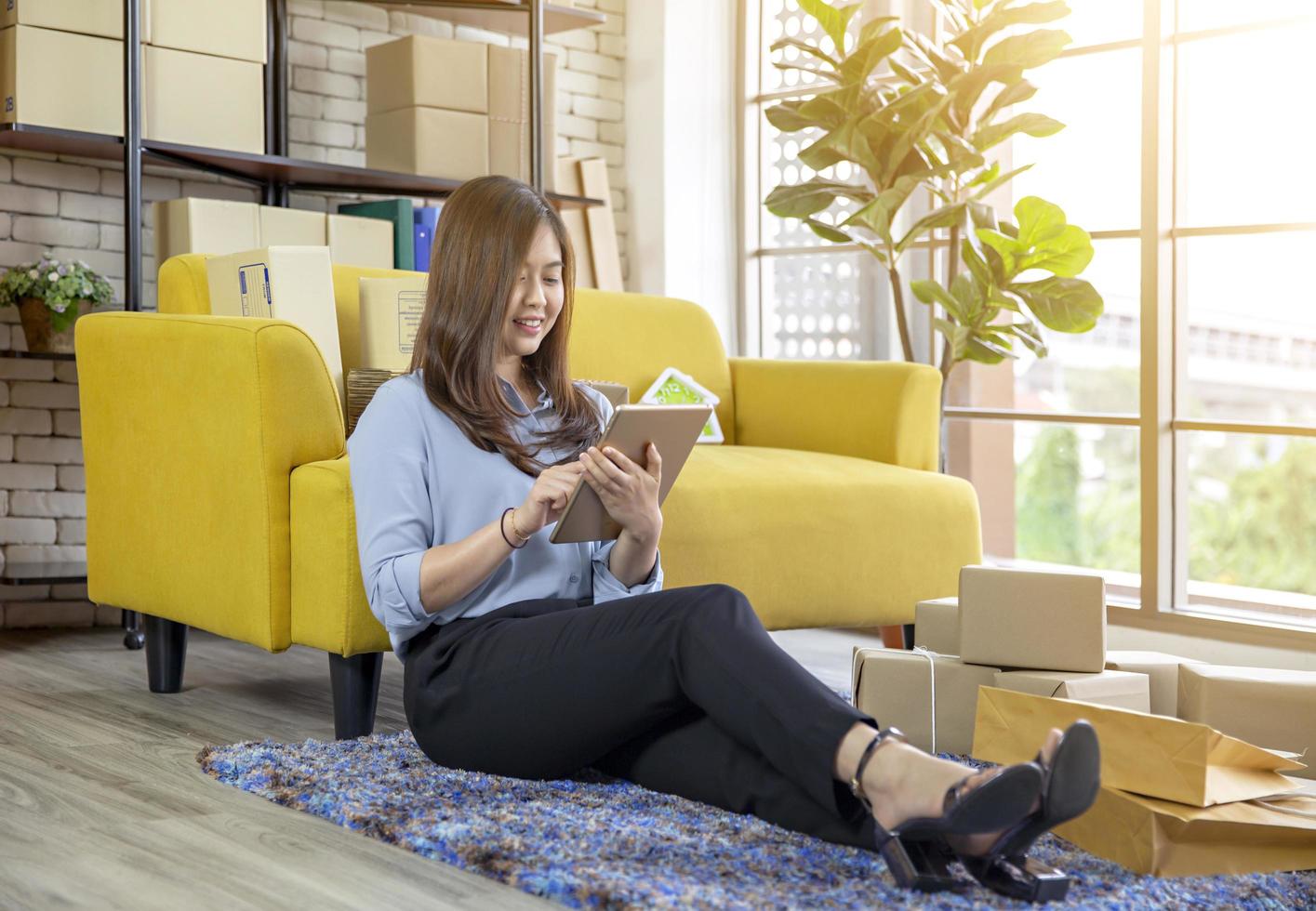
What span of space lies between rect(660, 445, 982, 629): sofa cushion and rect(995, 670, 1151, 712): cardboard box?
0.70 meters

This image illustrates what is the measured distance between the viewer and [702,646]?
5.57 feet

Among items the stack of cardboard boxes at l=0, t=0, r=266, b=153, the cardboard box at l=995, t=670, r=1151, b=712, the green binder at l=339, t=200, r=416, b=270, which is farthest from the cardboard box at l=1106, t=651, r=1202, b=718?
the stack of cardboard boxes at l=0, t=0, r=266, b=153

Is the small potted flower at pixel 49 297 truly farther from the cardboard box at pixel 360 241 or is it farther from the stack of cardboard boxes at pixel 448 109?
the stack of cardboard boxes at pixel 448 109

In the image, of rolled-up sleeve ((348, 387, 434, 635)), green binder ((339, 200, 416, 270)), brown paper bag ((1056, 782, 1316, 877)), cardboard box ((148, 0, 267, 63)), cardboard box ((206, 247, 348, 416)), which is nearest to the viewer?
brown paper bag ((1056, 782, 1316, 877))

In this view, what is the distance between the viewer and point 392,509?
1949 mm

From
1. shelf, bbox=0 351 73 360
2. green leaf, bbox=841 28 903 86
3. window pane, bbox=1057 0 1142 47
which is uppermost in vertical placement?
window pane, bbox=1057 0 1142 47

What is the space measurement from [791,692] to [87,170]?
2866 millimetres

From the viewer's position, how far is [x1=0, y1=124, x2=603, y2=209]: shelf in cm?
337

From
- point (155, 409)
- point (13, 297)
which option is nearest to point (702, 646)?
point (155, 409)

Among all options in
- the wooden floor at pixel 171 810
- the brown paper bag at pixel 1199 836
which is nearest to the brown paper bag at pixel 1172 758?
the brown paper bag at pixel 1199 836

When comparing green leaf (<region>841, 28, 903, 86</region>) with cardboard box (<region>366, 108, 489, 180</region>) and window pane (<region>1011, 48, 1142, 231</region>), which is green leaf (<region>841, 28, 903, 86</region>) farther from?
cardboard box (<region>366, 108, 489, 180</region>)

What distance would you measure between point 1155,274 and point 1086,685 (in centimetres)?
199

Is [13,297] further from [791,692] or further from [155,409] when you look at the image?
[791,692]

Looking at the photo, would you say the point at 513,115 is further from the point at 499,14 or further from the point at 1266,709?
the point at 1266,709
